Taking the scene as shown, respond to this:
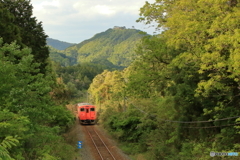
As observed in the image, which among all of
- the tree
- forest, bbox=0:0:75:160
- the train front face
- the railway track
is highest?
the tree

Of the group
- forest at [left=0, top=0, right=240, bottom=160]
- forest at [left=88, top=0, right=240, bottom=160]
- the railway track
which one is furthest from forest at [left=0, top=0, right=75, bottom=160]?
forest at [left=88, top=0, right=240, bottom=160]

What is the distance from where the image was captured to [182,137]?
17.6 metres

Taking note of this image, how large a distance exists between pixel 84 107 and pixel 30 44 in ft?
57.2

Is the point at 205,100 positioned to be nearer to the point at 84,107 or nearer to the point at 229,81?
the point at 229,81

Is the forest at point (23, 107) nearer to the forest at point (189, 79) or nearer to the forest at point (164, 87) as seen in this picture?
the forest at point (164, 87)

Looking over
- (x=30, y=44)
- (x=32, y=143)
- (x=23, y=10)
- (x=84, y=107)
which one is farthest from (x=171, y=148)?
(x=84, y=107)

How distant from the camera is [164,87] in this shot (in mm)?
18719

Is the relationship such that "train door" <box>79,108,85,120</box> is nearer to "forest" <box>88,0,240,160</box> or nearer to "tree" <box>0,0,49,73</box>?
"tree" <box>0,0,49,73</box>

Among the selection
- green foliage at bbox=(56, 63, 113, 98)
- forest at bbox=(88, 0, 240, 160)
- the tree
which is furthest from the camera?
green foliage at bbox=(56, 63, 113, 98)

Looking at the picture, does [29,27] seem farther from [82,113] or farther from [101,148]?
[82,113]

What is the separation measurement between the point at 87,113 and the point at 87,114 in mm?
210

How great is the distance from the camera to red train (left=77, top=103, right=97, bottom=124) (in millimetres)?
40844

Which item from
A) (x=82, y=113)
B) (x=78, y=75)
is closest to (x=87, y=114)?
(x=82, y=113)

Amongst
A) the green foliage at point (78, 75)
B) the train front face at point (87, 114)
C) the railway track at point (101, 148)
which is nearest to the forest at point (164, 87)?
the railway track at point (101, 148)
